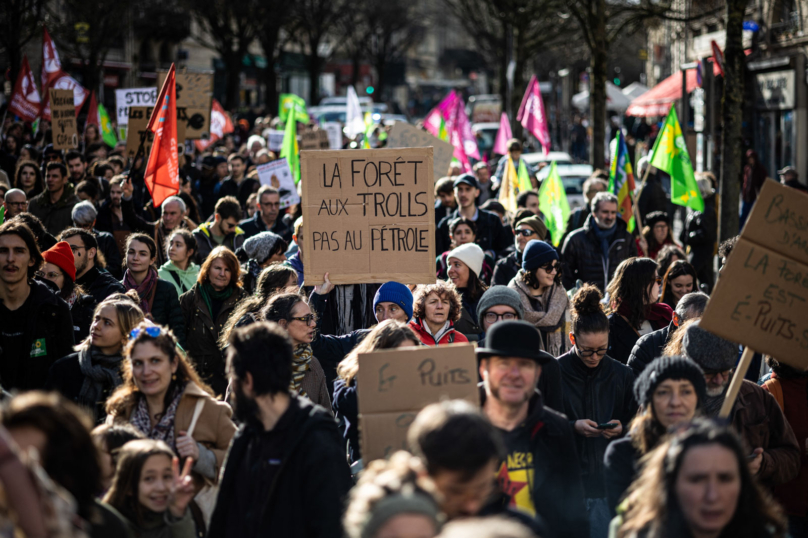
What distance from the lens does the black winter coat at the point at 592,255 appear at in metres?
8.87

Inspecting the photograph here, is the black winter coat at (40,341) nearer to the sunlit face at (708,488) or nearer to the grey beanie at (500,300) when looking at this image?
the grey beanie at (500,300)

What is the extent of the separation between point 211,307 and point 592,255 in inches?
148

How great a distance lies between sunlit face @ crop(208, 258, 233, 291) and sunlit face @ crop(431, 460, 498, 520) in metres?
4.44

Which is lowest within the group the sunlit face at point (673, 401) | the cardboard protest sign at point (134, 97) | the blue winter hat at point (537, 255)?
the sunlit face at point (673, 401)

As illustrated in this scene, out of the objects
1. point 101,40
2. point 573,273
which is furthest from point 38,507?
point 101,40

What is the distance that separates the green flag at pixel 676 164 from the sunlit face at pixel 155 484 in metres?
8.29

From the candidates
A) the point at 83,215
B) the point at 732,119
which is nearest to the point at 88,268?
the point at 83,215

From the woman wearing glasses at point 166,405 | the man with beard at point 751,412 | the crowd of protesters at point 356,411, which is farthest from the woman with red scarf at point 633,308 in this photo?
the woman wearing glasses at point 166,405

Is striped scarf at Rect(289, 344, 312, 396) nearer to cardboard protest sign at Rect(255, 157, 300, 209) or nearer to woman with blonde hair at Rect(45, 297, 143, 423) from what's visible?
woman with blonde hair at Rect(45, 297, 143, 423)

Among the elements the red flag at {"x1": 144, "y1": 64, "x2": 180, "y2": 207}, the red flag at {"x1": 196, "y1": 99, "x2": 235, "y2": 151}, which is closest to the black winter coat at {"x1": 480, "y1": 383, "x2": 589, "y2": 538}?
the red flag at {"x1": 144, "y1": 64, "x2": 180, "y2": 207}

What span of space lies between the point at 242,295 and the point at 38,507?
15.6 feet

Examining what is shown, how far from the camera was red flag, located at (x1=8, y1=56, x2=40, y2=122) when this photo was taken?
16.7 m

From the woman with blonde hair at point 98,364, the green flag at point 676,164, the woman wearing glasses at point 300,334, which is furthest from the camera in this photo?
the green flag at point 676,164

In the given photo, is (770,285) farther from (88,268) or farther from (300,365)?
(88,268)
